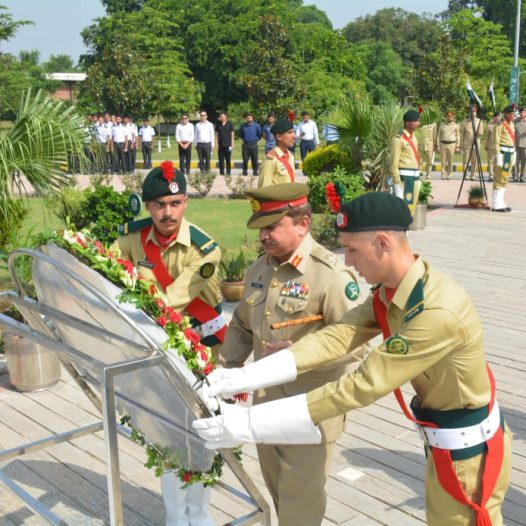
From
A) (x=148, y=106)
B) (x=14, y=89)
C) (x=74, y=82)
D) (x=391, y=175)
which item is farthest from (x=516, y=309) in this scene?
(x=74, y=82)

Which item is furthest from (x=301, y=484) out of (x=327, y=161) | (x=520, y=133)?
(x=520, y=133)

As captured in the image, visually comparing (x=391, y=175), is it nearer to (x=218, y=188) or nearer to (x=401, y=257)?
(x=218, y=188)

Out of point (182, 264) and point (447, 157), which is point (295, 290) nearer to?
point (182, 264)

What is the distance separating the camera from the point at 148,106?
34.5 m

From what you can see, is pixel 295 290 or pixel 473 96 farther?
pixel 473 96

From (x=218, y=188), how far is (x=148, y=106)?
16.5 meters

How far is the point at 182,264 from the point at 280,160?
18.8ft

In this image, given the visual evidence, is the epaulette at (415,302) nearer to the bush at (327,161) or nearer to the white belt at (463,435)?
the white belt at (463,435)

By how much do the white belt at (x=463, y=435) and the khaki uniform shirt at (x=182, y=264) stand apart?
1515 millimetres

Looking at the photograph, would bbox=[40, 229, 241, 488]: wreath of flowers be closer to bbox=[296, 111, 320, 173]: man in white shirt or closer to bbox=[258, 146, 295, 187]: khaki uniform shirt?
bbox=[258, 146, 295, 187]: khaki uniform shirt

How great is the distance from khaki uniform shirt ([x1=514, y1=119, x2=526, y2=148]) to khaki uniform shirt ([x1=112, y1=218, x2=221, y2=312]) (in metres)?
17.9

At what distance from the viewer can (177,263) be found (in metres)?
3.81

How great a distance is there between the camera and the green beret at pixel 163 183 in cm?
362

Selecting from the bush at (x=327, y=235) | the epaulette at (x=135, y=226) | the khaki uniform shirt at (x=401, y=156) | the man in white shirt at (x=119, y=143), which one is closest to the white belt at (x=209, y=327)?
the epaulette at (x=135, y=226)
